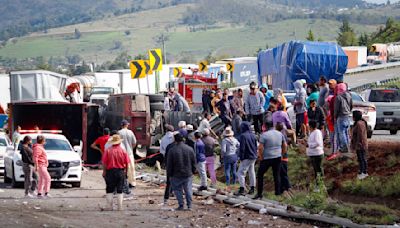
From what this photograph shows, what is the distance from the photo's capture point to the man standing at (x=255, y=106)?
101 feet

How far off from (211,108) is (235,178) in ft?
34.7

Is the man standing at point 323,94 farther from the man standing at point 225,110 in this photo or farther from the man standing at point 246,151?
the man standing at point 225,110

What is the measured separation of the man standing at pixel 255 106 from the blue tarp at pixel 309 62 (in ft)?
36.1

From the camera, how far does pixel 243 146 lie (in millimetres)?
23953

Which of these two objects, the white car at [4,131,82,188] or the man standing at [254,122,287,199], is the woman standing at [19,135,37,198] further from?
the man standing at [254,122,287,199]

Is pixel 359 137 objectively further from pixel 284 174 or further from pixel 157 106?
pixel 157 106

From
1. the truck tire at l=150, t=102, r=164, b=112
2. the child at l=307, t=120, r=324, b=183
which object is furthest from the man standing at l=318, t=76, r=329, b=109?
the truck tire at l=150, t=102, r=164, b=112

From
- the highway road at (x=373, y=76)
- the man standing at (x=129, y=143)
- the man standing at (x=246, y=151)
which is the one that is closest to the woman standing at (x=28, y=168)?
the man standing at (x=129, y=143)

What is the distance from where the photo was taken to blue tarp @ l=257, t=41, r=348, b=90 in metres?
42.0

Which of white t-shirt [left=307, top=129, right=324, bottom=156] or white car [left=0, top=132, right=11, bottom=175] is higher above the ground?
white t-shirt [left=307, top=129, right=324, bottom=156]

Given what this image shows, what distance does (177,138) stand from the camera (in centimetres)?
2214

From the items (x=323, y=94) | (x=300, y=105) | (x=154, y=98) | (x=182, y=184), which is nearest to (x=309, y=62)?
(x=154, y=98)

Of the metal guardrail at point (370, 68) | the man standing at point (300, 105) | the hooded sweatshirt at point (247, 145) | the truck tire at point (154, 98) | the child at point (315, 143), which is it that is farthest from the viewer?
the metal guardrail at point (370, 68)

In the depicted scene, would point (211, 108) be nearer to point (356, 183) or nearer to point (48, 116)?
point (48, 116)
